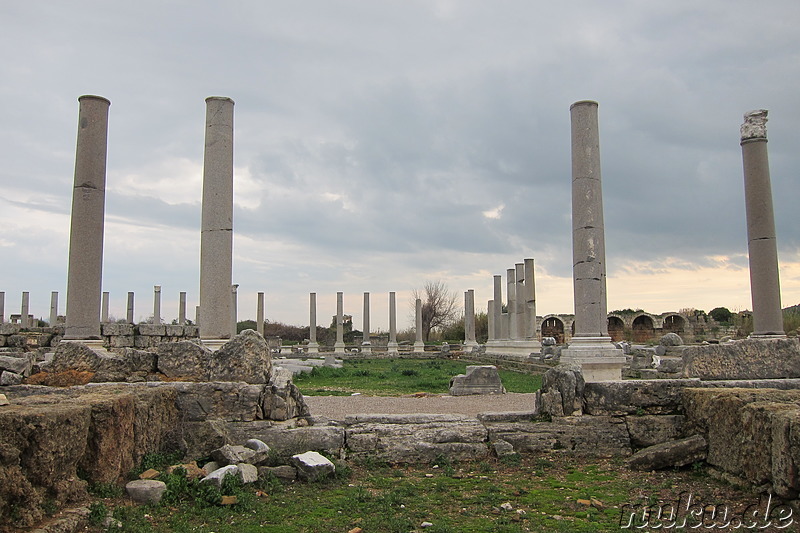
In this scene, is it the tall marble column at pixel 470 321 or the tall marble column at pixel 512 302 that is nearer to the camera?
the tall marble column at pixel 512 302

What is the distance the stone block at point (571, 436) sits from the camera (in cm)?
768

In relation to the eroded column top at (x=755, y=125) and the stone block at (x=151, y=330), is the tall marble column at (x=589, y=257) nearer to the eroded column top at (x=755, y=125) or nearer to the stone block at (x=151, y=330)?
A: the eroded column top at (x=755, y=125)

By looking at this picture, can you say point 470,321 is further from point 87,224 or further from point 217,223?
point 87,224

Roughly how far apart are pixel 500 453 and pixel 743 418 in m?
2.69

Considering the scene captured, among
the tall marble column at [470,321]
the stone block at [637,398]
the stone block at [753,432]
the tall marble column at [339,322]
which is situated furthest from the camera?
the tall marble column at [339,322]

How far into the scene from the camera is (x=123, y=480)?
558cm

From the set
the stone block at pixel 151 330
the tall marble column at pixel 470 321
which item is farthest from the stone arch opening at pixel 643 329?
the stone block at pixel 151 330

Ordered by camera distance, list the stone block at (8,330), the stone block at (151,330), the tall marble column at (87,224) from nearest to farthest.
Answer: the tall marble column at (87,224)
the stone block at (151,330)
the stone block at (8,330)

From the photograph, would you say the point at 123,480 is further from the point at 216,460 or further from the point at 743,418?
the point at 743,418

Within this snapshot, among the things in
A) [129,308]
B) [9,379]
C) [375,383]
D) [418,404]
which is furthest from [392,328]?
[9,379]

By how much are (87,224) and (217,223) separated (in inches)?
112

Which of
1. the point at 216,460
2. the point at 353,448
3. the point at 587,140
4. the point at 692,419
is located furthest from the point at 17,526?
the point at 587,140

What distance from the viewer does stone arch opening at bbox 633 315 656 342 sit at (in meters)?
49.5

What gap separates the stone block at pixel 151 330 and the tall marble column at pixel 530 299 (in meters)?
19.0
